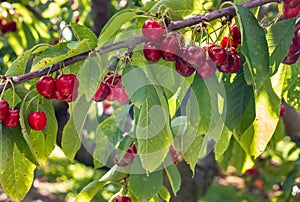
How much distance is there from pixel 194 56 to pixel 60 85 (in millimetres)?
322

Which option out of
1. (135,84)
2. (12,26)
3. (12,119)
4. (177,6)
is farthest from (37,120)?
(12,26)

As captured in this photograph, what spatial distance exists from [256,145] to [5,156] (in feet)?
1.93

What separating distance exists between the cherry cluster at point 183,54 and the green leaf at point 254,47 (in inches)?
4.8

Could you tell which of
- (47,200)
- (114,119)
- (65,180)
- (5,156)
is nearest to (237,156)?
(114,119)

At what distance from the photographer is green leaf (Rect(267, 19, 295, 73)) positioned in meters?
1.00

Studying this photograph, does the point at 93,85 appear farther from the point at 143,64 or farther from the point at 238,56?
the point at 238,56

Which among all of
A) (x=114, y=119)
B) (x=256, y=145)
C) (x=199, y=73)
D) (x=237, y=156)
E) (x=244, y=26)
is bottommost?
(x=237, y=156)

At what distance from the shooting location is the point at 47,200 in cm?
567

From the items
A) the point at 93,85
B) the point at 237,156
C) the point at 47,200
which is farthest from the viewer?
the point at 47,200

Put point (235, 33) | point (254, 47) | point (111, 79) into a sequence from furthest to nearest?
point (111, 79), point (235, 33), point (254, 47)

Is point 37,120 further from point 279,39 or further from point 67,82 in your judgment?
point 279,39

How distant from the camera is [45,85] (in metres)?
1.13

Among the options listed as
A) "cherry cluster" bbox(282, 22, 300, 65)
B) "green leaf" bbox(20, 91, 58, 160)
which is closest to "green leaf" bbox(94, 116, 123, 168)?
"green leaf" bbox(20, 91, 58, 160)

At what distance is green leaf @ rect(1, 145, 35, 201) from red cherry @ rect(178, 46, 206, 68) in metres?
0.52
